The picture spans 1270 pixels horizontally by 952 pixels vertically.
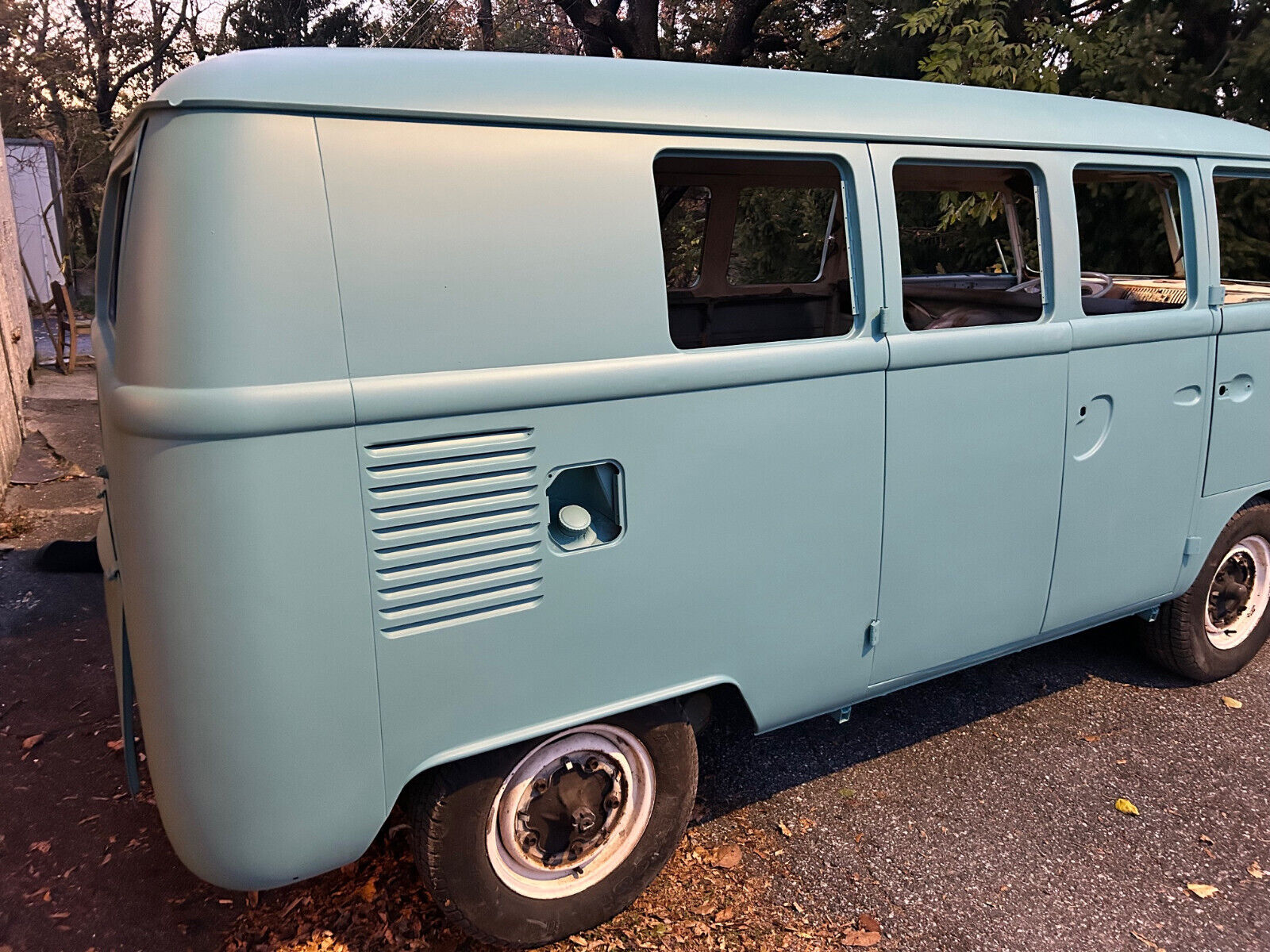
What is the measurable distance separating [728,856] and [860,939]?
0.48 metres

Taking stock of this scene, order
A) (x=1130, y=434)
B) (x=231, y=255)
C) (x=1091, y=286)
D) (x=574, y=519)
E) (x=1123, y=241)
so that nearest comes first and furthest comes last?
1. (x=231, y=255)
2. (x=574, y=519)
3. (x=1130, y=434)
4. (x=1091, y=286)
5. (x=1123, y=241)

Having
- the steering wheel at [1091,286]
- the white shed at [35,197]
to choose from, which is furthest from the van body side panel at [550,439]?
the white shed at [35,197]

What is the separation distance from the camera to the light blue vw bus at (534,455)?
182 centimetres

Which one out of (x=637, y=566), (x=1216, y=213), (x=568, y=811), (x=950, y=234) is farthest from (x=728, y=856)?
(x=950, y=234)

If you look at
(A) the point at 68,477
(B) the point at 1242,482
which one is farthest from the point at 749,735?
(A) the point at 68,477

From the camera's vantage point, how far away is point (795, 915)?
263 cm

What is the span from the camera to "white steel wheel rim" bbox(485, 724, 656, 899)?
2.35m

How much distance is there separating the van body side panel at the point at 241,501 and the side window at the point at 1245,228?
599 cm

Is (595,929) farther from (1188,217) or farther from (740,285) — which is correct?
(1188,217)

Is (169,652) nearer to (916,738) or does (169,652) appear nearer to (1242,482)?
(916,738)

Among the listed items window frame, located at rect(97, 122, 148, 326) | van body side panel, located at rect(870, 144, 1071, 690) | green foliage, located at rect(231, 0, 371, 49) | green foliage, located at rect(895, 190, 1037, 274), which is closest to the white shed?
green foliage, located at rect(231, 0, 371, 49)

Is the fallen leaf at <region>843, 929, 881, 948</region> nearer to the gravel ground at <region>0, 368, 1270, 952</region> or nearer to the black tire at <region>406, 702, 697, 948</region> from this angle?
the gravel ground at <region>0, 368, 1270, 952</region>

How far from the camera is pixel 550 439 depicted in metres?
2.11

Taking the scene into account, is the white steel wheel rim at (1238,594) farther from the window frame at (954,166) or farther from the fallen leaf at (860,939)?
the fallen leaf at (860,939)
